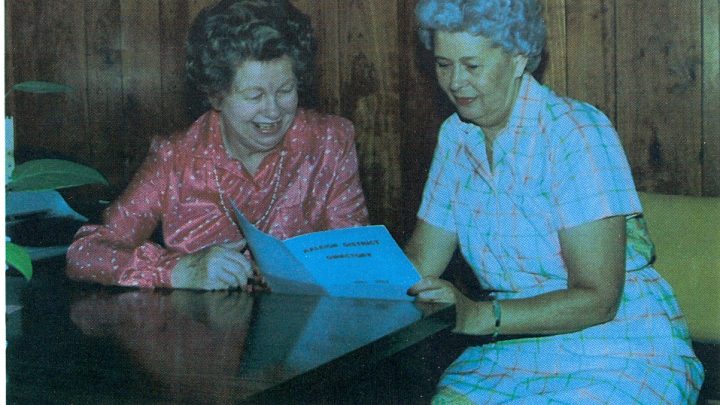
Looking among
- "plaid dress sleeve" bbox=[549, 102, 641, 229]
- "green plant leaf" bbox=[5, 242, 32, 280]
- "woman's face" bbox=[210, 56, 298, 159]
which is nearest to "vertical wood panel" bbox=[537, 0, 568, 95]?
"plaid dress sleeve" bbox=[549, 102, 641, 229]

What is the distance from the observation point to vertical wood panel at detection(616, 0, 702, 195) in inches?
56.4

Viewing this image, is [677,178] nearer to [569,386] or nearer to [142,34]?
[569,386]

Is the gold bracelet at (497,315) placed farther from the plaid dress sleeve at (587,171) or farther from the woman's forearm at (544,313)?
the plaid dress sleeve at (587,171)

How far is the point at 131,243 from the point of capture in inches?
66.5

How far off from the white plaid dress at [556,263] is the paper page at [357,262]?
19 cm

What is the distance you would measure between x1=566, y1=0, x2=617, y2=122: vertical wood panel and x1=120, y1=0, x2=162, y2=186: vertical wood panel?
0.75 meters

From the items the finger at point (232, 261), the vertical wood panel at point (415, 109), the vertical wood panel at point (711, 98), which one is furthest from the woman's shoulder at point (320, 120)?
the vertical wood panel at point (711, 98)

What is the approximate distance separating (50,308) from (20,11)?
0.70 m

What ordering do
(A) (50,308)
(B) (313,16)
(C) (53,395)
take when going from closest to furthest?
(C) (53,395) < (A) (50,308) < (B) (313,16)

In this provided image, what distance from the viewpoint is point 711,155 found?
4.77 feet

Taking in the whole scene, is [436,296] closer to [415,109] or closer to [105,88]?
[415,109]

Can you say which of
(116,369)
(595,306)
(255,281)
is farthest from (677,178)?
(116,369)

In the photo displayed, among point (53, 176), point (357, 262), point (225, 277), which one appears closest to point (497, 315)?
point (357, 262)

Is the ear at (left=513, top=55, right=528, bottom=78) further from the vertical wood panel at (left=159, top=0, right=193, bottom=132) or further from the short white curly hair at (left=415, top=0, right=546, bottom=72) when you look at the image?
the vertical wood panel at (left=159, top=0, right=193, bottom=132)
